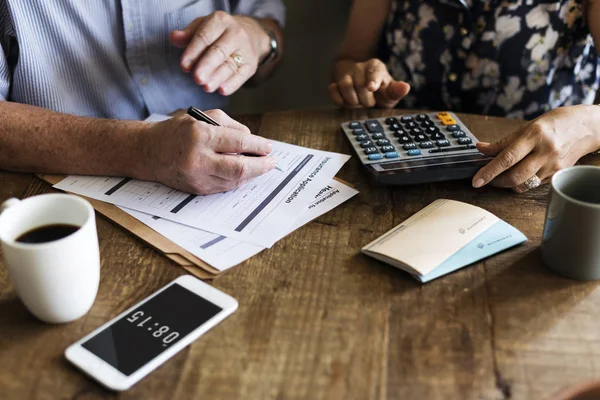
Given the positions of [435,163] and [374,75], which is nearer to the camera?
[435,163]

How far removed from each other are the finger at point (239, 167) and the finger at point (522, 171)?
338mm

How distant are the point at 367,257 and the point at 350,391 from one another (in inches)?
8.3

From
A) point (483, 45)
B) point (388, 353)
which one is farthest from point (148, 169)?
point (483, 45)

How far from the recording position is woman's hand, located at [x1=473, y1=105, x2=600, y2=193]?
33.6 inches

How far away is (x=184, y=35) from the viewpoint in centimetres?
110

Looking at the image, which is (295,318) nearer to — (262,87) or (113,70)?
(113,70)

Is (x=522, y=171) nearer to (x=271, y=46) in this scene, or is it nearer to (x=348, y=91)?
(x=348, y=91)

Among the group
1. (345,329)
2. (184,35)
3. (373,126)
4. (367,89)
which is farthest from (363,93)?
(345,329)

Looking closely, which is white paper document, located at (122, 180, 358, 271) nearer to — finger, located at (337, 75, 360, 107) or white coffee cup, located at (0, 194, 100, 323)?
white coffee cup, located at (0, 194, 100, 323)

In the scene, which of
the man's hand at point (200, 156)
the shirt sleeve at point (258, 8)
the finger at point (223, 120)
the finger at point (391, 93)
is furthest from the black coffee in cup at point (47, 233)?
the shirt sleeve at point (258, 8)

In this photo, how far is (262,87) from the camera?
1810 millimetres

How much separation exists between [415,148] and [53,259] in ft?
1.82

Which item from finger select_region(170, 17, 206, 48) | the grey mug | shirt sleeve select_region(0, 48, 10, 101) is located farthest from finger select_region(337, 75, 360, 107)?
shirt sleeve select_region(0, 48, 10, 101)

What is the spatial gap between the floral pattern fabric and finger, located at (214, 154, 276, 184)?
0.56 metres
